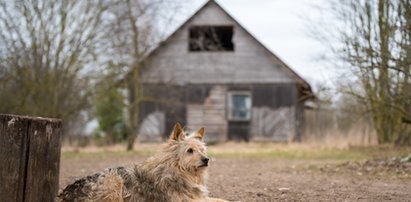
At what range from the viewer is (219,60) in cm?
3475

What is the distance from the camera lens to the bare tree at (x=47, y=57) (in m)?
22.3

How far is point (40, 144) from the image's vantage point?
6.84 metres

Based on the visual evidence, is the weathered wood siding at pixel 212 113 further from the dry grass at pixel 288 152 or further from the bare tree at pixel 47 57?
the bare tree at pixel 47 57

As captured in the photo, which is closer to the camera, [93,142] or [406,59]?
[406,59]

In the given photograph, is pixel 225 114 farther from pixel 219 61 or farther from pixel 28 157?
pixel 28 157

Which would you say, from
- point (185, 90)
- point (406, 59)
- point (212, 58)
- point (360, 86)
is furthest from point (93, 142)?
point (406, 59)

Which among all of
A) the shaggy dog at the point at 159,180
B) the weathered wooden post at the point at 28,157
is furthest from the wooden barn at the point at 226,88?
the weathered wooden post at the point at 28,157

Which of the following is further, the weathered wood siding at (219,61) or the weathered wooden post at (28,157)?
the weathered wood siding at (219,61)

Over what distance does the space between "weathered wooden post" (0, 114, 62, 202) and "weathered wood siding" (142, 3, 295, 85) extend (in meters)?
27.1

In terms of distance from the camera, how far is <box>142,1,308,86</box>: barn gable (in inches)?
1351

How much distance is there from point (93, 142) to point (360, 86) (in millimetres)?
21807

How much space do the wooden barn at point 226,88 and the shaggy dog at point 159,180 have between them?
26089 mm

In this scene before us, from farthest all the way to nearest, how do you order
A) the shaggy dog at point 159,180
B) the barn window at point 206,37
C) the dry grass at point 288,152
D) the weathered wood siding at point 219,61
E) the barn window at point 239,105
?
the barn window at point 239,105, the barn window at point 206,37, the weathered wood siding at point 219,61, the dry grass at point 288,152, the shaggy dog at point 159,180

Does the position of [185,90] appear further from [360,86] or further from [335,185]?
[335,185]
